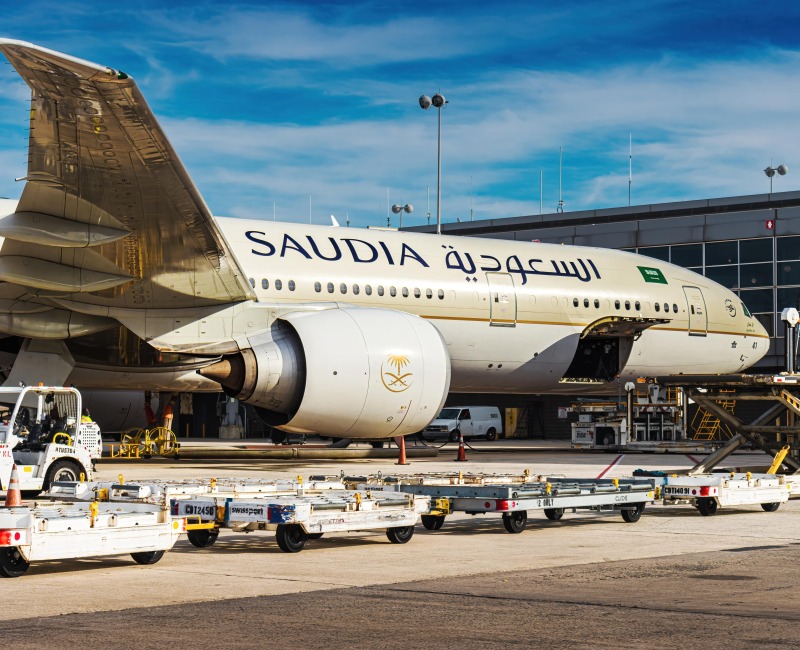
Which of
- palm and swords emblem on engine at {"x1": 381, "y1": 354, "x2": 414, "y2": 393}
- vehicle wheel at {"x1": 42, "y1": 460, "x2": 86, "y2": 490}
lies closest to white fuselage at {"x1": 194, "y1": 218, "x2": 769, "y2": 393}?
palm and swords emblem on engine at {"x1": 381, "y1": 354, "x2": 414, "y2": 393}

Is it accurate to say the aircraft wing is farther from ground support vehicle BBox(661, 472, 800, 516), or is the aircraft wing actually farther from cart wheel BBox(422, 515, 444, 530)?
ground support vehicle BBox(661, 472, 800, 516)

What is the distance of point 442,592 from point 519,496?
3910 millimetres

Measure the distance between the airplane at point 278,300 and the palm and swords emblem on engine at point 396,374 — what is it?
23mm

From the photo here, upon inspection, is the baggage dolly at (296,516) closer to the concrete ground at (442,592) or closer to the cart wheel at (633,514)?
the concrete ground at (442,592)

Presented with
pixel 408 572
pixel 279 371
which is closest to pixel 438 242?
pixel 279 371

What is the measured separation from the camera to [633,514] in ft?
41.1

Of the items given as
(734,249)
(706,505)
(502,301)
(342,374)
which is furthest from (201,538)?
(734,249)

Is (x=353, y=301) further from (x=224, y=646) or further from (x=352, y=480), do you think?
(x=224, y=646)

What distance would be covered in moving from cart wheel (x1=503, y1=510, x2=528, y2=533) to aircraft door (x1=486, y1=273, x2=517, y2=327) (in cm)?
1122

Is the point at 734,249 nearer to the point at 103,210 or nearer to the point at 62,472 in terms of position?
the point at 103,210

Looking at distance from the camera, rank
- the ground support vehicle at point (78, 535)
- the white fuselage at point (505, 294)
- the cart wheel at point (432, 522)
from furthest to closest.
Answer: the white fuselage at point (505, 294) → the cart wheel at point (432, 522) → the ground support vehicle at point (78, 535)

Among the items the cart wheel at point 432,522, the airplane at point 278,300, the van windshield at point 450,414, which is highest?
the airplane at point 278,300

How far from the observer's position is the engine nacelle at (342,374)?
1705 cm

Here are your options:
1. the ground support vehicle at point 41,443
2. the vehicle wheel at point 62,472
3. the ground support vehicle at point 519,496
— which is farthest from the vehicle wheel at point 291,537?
the vehicle wheel at point 62,472
